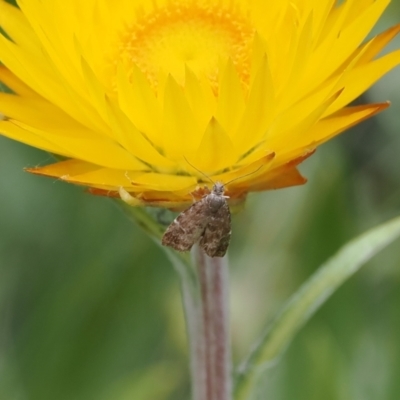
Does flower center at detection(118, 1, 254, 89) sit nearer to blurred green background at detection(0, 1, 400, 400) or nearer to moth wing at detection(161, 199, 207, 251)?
moth wing at detection(161, 199, 207, 251)

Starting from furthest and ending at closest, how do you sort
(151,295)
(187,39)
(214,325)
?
(151,295)
(187,39)
(214,325)

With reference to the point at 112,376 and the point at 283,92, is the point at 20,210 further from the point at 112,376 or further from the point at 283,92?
the point at 283,92

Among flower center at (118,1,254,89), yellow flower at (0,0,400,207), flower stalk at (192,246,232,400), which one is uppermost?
flower center at (118,1,254,89)

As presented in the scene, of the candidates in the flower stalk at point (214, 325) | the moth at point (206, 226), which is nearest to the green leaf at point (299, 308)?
the flower stalk at point (214, 325)

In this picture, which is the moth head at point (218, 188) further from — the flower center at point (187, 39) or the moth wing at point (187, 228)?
the flower center at point (187, 39)

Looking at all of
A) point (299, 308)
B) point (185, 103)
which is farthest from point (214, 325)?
point (185, 103)

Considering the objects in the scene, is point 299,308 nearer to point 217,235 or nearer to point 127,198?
point 217,235

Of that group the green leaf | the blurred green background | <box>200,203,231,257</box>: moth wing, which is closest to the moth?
<box>200,203,231,257</box>: moth wing
